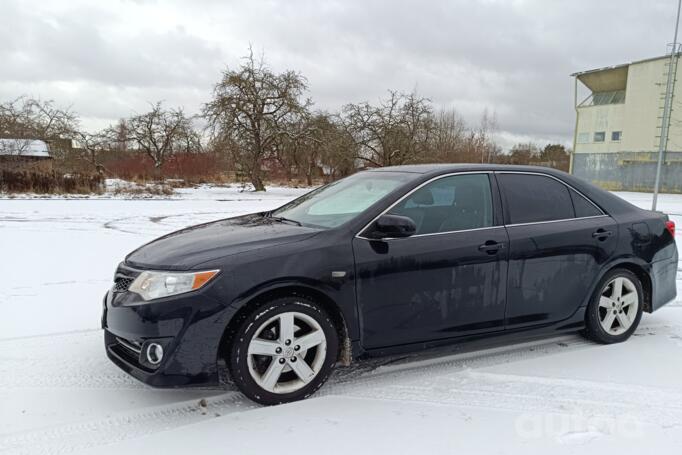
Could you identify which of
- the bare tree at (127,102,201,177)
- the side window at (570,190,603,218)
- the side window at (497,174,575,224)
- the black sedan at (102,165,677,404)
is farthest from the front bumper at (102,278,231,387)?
the bare tree at (127,102,201,177)

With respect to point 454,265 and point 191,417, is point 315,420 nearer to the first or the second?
point 191,417

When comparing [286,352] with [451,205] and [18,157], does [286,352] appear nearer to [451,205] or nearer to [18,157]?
[451,205]

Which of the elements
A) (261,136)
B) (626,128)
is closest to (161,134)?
(261,136)

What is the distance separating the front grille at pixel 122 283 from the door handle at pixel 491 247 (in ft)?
8.04

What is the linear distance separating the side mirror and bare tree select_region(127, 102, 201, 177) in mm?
38819

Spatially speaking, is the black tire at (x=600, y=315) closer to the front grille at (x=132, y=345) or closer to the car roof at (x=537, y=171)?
the car roof at (x=537, y=171)

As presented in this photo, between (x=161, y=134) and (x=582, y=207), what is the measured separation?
41240mm

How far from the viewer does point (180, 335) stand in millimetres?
2854

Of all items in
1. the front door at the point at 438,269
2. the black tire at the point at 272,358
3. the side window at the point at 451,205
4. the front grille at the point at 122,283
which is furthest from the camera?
the side window at the point at 451,205

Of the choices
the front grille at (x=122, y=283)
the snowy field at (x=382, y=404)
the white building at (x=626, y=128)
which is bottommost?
the snowy field at (x=382, y=404)

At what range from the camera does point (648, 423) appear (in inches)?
113

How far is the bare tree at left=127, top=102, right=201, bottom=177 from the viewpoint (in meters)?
39.9

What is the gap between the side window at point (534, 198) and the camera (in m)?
3.84

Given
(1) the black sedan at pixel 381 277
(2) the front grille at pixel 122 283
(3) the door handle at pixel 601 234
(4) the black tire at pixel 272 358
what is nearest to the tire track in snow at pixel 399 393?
(4) the black tire at pixel 272 358
